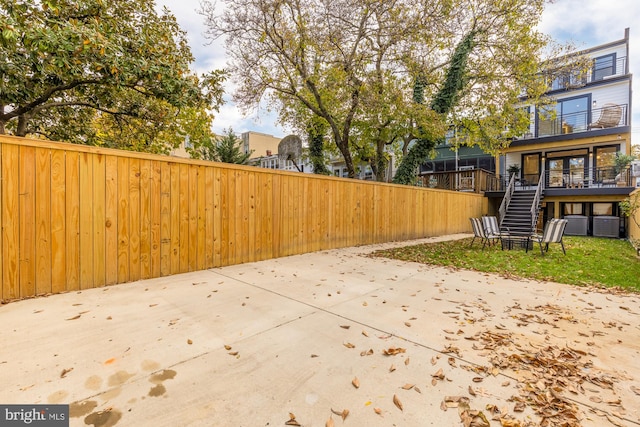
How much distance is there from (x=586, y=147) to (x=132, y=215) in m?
20.1

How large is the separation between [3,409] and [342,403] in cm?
191

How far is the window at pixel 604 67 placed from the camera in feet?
48.9

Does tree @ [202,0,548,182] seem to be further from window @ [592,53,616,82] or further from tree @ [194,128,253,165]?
window @ [592,53,616,82]

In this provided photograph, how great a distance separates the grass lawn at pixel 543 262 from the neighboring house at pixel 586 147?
668cm

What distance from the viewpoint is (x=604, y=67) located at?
49.6ft

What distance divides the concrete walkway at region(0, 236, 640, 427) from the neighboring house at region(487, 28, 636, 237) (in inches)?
480

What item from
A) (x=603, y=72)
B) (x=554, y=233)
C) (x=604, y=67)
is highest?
(x=604, y=67)

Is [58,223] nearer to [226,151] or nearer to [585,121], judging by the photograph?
[226,151]

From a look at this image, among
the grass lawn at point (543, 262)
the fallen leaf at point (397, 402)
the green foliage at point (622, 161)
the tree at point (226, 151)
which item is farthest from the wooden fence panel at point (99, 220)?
the green foliage at point (622, 161)

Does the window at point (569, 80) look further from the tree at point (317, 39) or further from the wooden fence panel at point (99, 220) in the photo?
the wooden fence panel at point (99, 220)

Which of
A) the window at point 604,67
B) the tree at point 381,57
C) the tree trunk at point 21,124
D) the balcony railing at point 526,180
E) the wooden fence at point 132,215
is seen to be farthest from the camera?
the window at point 604,67

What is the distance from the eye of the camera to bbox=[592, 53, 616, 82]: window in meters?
14.9

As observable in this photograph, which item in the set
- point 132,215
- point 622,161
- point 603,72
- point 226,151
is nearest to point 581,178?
point 622,161

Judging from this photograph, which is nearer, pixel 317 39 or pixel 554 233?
pixel 554 233
